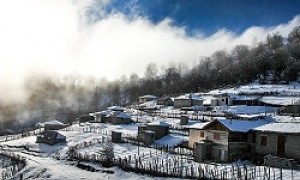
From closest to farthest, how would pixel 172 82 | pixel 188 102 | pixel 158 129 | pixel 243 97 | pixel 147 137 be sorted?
1. pixel 147 137
2. pixel 158 129
3. pixel 243 97
4. pixel 188 102
5. pixel 172 82

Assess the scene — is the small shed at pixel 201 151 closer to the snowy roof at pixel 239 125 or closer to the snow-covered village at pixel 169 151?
the snow-covered village at pixel 169 151

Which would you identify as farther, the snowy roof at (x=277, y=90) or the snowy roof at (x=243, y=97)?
the snowy roof at (x=277, y=90)

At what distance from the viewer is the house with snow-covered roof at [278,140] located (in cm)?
3862

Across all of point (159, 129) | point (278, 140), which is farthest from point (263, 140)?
point (159, 129)

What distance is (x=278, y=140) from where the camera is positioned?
40.1m

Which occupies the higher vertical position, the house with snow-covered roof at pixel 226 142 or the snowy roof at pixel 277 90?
the snowy roof at pixel 277 90

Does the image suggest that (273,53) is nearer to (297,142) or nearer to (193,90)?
(193,90)

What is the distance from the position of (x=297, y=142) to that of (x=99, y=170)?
19.8 m

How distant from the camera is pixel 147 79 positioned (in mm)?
162000

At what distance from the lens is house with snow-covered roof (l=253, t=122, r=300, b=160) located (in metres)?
38.6

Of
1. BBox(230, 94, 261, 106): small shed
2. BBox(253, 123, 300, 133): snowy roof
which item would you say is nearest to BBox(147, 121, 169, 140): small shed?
BBox(253, 123, 300, 133): snowy roof

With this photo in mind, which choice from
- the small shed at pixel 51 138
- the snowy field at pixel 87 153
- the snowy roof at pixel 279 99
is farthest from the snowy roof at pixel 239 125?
the snowy roof at pixel 279 99

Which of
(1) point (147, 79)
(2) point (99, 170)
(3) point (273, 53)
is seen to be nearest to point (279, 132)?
(2) point (99, 170)

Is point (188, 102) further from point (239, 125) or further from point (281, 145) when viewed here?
point (281, 145)
